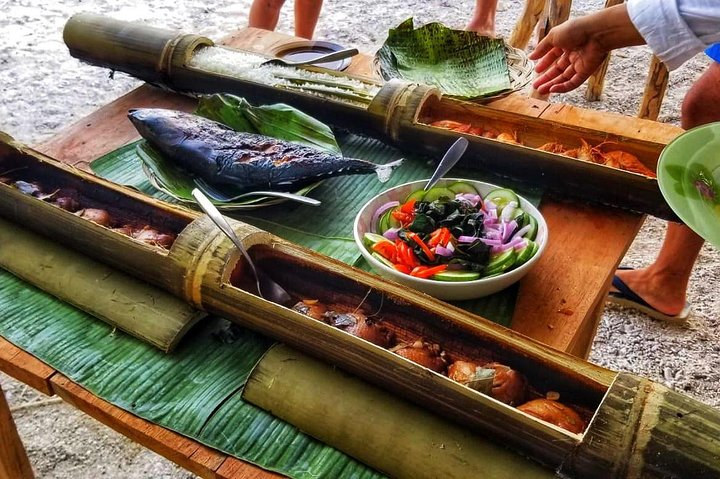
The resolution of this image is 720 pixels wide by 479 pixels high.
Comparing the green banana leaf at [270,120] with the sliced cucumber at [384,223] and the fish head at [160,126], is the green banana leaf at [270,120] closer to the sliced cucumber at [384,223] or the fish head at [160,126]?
the fish head at [160,126]

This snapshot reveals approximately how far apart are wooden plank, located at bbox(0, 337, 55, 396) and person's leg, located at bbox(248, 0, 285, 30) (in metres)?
2.59

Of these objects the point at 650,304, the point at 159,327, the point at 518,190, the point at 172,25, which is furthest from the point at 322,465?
the point at 172,25

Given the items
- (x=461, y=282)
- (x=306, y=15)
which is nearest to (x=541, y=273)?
(x=461, y=282)

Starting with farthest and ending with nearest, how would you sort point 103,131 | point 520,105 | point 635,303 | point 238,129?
point 635,303, point 520,105, point 103,131, point 238,129

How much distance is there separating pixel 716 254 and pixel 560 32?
1589 mm

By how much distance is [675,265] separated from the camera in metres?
2.73

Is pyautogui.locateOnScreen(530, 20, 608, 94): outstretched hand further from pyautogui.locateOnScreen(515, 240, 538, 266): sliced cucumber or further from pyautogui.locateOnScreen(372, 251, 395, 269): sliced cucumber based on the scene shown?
pyautogui.locateOnScreen(372, 251, 395, 269): sliced cucumber

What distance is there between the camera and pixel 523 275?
1562 mm

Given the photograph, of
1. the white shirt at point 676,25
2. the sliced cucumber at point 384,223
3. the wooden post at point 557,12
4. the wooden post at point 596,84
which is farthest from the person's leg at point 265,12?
the sliced cucumber at point 384,223

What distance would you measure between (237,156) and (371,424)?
98cm

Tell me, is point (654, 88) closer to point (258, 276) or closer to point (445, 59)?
point (445, 59)

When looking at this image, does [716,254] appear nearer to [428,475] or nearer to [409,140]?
[409,140]

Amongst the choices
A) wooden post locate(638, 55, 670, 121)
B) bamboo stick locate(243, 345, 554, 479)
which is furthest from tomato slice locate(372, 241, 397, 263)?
wooden post locate(638, 55, 670, 121)

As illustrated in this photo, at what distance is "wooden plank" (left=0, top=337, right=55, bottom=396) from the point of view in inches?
57.2
